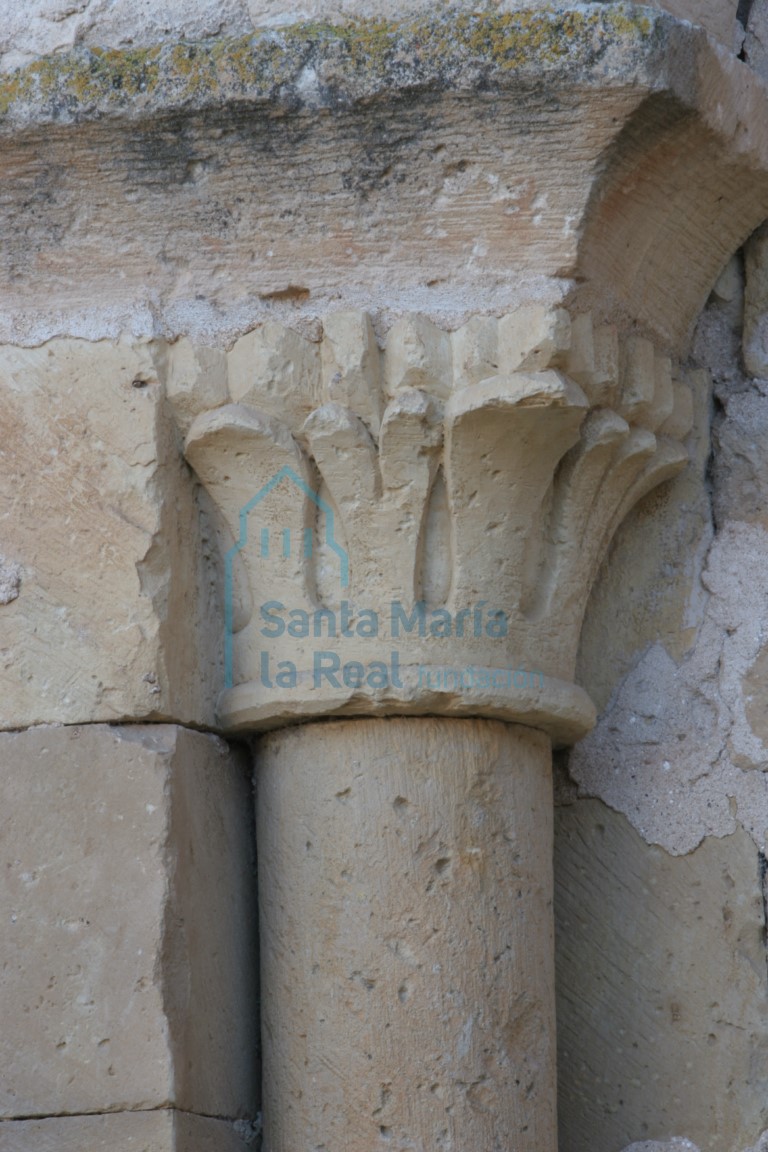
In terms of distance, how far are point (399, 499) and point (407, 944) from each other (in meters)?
0.51

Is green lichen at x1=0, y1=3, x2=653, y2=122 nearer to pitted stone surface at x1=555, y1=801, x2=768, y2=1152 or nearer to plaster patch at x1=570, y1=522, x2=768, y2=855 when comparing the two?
plaster patch at x1=570, y1=522, x2=768, y2=855

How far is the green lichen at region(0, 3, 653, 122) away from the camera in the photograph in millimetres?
1672

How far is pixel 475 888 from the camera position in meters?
1.76

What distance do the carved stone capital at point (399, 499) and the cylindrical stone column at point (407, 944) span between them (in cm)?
7

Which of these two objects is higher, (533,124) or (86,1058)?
(533,124)

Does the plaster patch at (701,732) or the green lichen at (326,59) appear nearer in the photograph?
the green lichen at (326,59)

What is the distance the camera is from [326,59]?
170cm

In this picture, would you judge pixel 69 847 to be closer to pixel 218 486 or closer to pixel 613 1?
pixel 218 486

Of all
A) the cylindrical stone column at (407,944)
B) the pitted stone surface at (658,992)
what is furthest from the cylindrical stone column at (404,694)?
the pitted stone surface at (658,992)

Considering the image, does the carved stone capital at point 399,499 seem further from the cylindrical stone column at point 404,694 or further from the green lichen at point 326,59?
the green lichen at point 326,59

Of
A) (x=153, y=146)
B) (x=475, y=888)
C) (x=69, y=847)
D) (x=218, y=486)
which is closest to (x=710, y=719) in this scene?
(x=475, y=888)

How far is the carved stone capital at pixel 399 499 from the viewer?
1.76 meters

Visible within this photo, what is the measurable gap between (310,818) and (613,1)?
988 millimetres

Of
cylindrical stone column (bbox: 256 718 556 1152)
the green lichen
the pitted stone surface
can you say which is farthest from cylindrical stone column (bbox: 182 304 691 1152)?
the green lichen
